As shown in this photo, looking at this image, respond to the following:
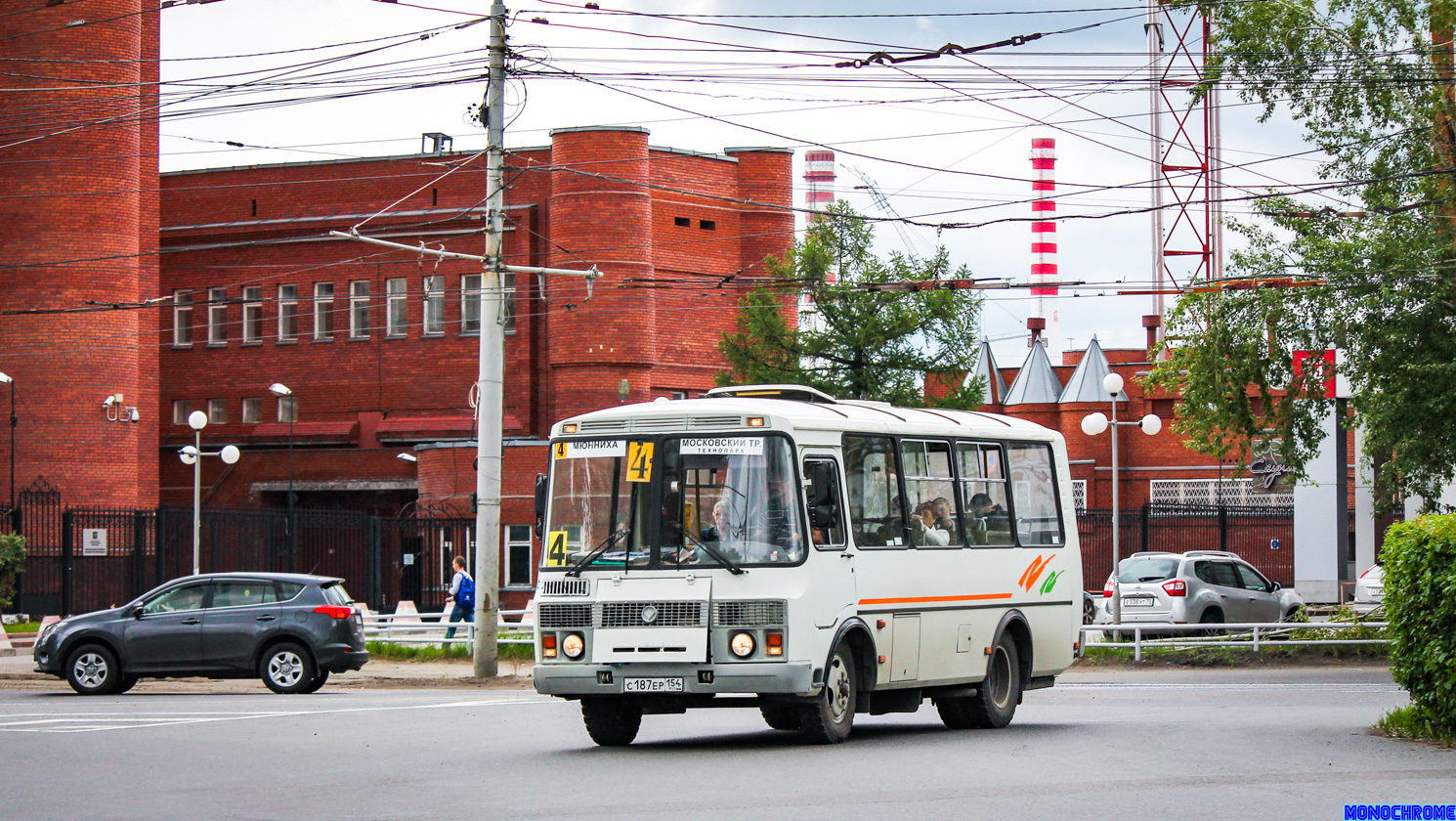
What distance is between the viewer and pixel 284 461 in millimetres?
56219

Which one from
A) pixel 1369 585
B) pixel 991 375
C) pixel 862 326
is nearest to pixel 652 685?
pixel 1369 585

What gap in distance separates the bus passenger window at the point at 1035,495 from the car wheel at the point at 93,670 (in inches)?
480

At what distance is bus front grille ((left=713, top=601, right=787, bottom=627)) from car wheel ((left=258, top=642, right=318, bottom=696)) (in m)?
10.8

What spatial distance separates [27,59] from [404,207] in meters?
13.0

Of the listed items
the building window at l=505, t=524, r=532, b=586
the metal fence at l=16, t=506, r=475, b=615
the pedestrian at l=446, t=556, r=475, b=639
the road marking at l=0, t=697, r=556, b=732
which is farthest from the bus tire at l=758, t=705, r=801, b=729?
the building window at l=505, t=524, r=532, b=586

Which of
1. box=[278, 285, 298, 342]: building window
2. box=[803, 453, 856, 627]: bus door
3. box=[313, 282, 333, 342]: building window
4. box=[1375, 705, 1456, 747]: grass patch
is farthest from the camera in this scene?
box=[278, 285, 298, 342]: building window

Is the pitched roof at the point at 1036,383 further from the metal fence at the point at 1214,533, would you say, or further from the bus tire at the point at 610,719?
the bus tire at the point at 610,719

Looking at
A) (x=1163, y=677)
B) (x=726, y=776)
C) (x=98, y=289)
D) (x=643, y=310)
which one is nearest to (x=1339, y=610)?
(x=1163, y=677)

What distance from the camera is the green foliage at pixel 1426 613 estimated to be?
12.6m

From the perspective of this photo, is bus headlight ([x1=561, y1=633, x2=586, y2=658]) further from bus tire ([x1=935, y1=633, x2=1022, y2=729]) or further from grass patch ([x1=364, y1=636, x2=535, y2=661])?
grass patch ([x1=364, y1=636, x2=535, y2=661])

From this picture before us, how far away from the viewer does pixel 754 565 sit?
1309 centimetres

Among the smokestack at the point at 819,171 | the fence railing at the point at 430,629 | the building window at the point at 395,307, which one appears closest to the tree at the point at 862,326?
the fence railing at the point at 430,629

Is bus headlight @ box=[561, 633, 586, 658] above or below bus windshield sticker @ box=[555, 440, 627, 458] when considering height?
below

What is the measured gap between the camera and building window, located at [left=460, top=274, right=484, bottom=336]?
53.4 m
